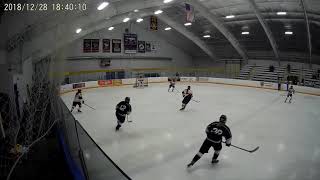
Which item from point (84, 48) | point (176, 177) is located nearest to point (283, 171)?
point (176, 177)

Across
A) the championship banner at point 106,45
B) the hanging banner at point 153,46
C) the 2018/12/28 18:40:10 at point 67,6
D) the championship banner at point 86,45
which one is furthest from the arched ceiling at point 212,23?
the hanging banner at point 153,46

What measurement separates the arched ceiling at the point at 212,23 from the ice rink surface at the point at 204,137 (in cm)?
398

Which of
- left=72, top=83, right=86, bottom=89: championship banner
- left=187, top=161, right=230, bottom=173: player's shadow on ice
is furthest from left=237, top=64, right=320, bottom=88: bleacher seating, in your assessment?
left=187, top=161, right=230, bottom=173: player's shadow on ice

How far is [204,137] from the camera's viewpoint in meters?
8.59

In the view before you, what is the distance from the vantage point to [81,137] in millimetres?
4504

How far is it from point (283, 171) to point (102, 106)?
9.48 m

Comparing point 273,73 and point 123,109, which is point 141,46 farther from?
point 123,109

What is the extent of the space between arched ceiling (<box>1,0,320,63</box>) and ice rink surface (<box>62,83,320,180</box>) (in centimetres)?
398

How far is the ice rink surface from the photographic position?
6.07 m

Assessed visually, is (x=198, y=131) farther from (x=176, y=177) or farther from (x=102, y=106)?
(x=102, y=106)

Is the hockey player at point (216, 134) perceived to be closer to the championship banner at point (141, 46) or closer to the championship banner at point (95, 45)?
the championship banner at point (95, 45)

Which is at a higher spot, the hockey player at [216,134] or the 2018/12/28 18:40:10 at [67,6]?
the 2018/12/28 18:40:10 at [67,6]

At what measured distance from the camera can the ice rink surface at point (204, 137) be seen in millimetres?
6066

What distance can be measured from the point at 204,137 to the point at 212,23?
53.4ft
